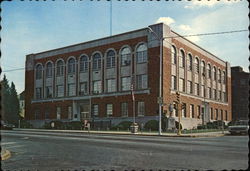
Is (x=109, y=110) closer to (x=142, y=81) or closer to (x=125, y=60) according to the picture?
(x=142, y=81)

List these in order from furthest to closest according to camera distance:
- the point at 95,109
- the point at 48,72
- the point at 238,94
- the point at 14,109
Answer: the point at 238,94, the point at 14,109, the point at 48,72, the point at 95,109

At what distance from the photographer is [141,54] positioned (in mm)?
49344

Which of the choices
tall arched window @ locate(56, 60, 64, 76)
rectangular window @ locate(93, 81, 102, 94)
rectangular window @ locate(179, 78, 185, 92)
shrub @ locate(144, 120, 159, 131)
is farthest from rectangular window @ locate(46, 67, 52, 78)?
shrub @ locate(144, 120, 159, 131)

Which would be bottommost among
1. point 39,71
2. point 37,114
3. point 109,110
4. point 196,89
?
point 37,114

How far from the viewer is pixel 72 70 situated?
59.2 metres

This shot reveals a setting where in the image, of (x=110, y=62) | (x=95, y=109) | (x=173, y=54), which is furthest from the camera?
(x=95, y=109)

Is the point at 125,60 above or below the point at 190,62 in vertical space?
below

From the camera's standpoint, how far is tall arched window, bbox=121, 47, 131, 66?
50753 millimetres

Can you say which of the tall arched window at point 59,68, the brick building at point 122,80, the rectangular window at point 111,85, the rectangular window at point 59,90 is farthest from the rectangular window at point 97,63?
the rectangular window at point 59,90

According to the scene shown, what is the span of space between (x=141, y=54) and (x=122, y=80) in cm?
538

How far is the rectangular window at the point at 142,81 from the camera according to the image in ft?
159

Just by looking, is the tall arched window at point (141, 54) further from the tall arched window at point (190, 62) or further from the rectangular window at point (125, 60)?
the tall arched window at point (190, 62)

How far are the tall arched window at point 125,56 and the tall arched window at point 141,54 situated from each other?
5.52ft

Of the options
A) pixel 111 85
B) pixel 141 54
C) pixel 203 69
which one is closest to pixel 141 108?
pixel 111 85
